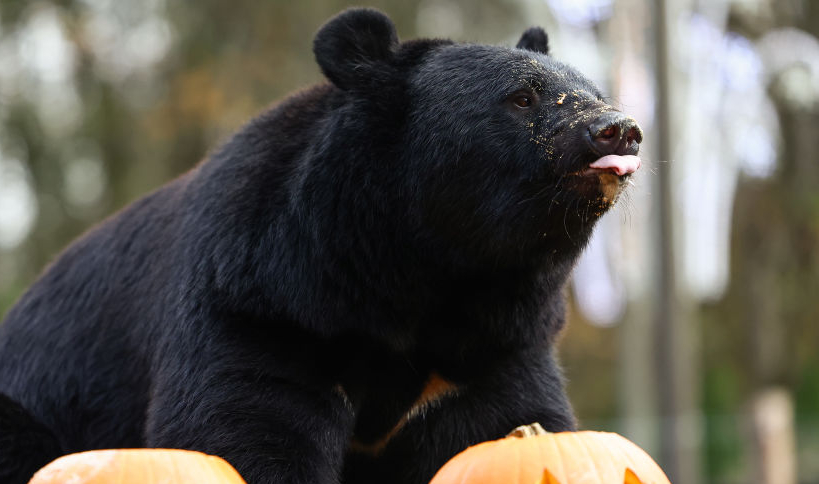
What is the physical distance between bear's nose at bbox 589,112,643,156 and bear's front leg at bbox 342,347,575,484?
0.91 m

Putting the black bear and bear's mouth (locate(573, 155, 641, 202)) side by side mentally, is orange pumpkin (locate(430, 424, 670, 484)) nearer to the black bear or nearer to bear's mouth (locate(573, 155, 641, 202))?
the black bear

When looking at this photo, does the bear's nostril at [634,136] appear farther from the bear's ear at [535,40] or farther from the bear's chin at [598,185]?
the bear's ear at [535,40]

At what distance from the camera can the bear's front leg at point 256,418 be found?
3662 mm

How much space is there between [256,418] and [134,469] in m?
0.53

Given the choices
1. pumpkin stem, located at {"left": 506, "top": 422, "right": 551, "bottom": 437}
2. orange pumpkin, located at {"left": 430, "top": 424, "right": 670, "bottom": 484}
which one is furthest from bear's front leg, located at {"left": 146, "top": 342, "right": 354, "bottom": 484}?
pumpkin stem, located at {"left": 506, "top": 422, "right": 551, "bottom": 437}

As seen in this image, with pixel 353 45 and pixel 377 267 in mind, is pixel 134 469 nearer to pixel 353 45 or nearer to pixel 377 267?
Answer: pixel 377 267

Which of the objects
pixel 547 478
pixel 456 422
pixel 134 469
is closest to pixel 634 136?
pixel 547 478

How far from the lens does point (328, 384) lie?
12.7 ft

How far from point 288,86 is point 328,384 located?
1405 centimetres

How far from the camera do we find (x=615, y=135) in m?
3.58

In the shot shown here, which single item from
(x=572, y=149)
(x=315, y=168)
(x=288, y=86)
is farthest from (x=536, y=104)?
(x=288, y=86)

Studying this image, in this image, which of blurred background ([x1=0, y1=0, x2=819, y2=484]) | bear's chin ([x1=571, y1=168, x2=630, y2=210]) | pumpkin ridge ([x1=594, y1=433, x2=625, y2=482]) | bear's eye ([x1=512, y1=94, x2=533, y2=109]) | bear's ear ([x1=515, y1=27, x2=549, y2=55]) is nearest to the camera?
pumpkin ridge ([x1=594, y1=433, x2=625, y2=482])

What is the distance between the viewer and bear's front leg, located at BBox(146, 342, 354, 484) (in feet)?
12.0

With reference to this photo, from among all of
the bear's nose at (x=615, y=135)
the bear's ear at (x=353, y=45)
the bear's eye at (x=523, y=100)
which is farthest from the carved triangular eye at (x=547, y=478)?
the bear's ear at (x=353, y=45)
